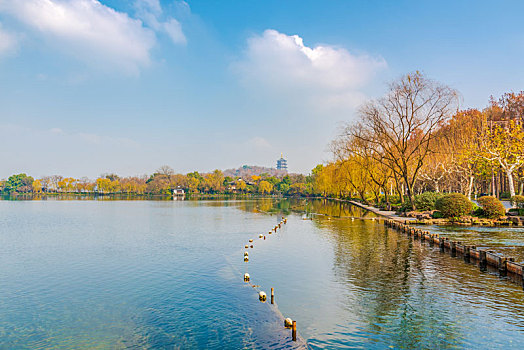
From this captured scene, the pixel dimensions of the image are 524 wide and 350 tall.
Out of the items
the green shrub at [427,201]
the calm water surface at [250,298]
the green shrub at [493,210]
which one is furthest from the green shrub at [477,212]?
the calm water surface at [250,298]

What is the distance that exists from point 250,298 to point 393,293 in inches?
220

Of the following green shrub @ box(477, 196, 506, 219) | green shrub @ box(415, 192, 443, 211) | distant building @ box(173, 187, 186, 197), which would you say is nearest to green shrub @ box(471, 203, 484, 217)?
green shrub @ box(477, 196, 506, 219)

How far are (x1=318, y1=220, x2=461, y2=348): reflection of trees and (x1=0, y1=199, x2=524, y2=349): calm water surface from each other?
0.04m

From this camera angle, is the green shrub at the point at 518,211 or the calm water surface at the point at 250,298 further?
the green shrub at the point at 518,211

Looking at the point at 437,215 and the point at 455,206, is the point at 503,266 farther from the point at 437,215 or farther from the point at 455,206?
the point at 437,215

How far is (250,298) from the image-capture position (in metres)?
14.1

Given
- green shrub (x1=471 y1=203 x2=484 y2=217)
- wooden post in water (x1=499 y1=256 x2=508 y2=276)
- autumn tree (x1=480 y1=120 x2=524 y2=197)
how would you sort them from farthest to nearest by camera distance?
autumn tree (x1=480 y1=120 x2=524 y2=197) < green shrub (x1=471 y1=203 x2=484 y2=217) < wooden post in water (x1=499 y1=256 x2=508 y2=276)

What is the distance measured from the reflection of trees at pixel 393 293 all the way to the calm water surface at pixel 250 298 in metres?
0.04

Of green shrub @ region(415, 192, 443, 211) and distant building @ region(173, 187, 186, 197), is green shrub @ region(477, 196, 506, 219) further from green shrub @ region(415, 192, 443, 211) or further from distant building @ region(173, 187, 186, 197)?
distant building @ region(173, 187, 186, 197)

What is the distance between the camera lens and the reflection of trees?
10593 mm

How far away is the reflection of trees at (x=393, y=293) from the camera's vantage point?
1059cm

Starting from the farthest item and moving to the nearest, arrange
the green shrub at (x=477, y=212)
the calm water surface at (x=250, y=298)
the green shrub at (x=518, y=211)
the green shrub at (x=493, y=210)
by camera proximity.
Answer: the green shrub at (x=518, y=211) → the green shrub at (x=477, y=212) → the green shrub at (x=493, y=210) → the calm water surface at (x=250, y=298)

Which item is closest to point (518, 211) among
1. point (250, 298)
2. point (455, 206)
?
point (455, 206)

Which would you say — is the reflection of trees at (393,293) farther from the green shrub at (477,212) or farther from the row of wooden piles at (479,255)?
the green shrub at (477,212)
